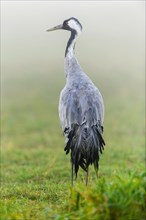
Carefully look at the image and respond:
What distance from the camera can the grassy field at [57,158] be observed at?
5.60 meters

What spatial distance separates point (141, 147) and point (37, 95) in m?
8.71

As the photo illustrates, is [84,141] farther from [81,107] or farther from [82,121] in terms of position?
[81,107]

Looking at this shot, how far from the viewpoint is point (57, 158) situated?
1161cm

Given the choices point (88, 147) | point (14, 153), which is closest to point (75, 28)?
point (88, 147)

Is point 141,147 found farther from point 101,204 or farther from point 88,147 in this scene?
point 101,204

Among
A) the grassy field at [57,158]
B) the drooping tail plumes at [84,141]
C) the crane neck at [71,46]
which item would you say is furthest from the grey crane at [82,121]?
the crane neck at [71,46]

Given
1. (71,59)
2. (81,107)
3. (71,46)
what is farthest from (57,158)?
(81,107)

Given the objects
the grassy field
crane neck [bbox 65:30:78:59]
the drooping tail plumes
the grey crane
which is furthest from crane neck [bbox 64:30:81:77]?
the grassy field

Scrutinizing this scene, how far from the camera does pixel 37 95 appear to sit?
2105 cm

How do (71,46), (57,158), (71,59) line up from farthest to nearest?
1. (57,158)
2. (71,46)
3. (71,59)

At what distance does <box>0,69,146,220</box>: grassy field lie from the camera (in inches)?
220

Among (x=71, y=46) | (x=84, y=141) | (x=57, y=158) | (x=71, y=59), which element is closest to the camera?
(x=84, y=141)

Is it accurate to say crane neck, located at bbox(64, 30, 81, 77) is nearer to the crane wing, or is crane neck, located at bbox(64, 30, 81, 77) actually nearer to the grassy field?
the crane wing

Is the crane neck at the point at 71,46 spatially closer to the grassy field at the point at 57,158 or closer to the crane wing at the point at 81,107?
the crane wing at the point at 81,107
